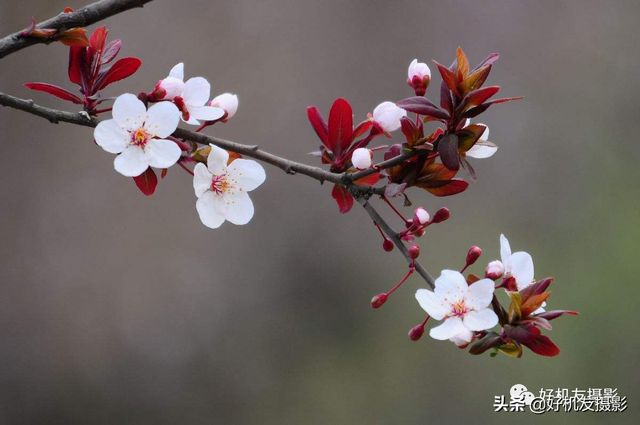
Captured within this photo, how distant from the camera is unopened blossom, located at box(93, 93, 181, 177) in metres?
0.55

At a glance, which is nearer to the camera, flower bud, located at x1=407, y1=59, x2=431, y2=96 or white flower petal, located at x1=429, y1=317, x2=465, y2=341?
white flower petal, located at x1=429, y1=317, x2=465, y2=341

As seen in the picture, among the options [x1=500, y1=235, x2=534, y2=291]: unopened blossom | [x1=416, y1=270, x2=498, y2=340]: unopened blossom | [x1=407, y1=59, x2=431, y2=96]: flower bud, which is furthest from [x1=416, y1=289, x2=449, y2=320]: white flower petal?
[x1=407, y1=59, x2=431, y2=96]: flower bud

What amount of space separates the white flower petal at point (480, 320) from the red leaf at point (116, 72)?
427mm

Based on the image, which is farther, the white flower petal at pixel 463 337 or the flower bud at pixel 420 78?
the flower bud at pixel 420 78

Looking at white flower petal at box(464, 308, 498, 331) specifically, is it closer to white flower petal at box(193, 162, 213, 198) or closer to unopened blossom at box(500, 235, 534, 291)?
unopened blossom at box(500, 235, 534, 291)

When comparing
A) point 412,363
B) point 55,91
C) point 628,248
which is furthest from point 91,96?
point 628,248

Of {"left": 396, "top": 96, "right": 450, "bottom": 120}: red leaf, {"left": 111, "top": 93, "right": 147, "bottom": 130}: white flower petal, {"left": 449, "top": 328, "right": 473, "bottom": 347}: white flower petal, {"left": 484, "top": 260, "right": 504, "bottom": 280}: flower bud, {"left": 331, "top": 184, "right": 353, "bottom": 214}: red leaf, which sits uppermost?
{"left": 396, "top": 96, "right": 450, "bottom": 120}: red leaf

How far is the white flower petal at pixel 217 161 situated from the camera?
57cm

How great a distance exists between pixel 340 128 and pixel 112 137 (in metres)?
0.24

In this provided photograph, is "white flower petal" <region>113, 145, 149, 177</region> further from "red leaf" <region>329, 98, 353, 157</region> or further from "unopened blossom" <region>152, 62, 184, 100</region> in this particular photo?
"red leaf" <region>329, 98, 353, 157</region>

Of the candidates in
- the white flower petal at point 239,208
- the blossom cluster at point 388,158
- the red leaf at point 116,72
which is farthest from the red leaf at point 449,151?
the red leaf at point 116,72

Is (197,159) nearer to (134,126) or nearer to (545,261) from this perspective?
(134,126)

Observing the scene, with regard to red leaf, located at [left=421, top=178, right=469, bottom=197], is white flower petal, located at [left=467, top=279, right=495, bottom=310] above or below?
below

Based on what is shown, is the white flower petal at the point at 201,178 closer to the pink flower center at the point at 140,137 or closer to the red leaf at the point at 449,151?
the pink flower center at the point at 140,137
